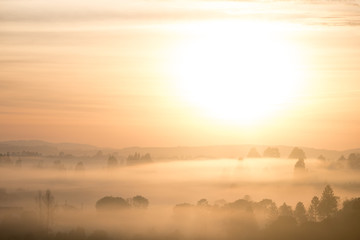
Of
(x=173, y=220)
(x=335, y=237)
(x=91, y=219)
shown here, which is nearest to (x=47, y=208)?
(x=91, y=219)

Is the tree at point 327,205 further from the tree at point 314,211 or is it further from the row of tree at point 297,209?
the tree at point 314,211

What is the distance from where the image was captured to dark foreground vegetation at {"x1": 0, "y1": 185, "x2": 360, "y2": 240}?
140m

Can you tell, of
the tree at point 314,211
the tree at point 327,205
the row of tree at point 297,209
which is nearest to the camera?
the row of tree at point 297,209

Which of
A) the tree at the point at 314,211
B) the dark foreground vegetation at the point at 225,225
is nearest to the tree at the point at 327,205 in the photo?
the dark foreground vegetation at the point at 225,225

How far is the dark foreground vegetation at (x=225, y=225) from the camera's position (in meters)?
140

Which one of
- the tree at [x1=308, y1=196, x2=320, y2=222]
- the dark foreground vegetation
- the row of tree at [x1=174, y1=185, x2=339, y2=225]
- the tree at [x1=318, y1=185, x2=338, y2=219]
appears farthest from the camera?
the tree at [x1=308, y1=196, x2=320, y2=222]

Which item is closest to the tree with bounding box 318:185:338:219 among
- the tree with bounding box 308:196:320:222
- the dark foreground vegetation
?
the dark foreground vegetation

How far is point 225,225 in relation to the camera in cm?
15700

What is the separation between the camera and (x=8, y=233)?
14600 cm

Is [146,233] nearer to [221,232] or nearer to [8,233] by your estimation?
[221,232]

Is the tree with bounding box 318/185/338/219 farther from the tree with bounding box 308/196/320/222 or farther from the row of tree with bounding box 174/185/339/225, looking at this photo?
the tree with bounding box 308/196/320/222

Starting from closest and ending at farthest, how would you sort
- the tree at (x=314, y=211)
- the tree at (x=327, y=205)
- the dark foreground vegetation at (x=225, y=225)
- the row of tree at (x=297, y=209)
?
the dark foreground vegetation at (x=225, y=225) → the row of tree at (x=297, y=209) → the tree at (x=327, y=205) → the tree at (x=314, y=211)

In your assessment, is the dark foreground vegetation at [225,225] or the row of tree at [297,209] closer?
the dark foreground vegetation at [225,225]

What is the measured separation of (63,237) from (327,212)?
59324mm
